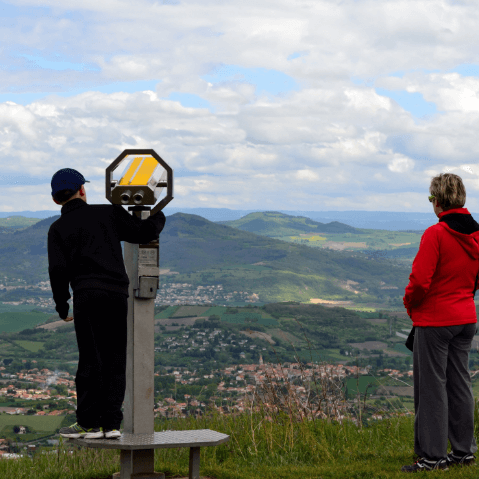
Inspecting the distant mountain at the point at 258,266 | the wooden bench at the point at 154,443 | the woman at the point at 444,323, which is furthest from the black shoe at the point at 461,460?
the distant mountain at the point at 258,266

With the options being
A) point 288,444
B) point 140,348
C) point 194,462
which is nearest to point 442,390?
point 288,444

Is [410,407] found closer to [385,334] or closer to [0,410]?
[0,410]

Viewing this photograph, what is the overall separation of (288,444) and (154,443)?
2.08m

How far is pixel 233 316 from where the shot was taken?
2623 inches

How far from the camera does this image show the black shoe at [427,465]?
4.73m

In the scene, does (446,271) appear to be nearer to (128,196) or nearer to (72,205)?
(128,196)

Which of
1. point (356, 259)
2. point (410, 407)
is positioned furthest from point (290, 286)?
point (410, 407)

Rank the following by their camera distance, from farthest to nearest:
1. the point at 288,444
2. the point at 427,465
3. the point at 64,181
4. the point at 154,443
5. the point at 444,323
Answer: the point at 288,444, the point at 427,465, the point at 444,323, the point at 64,181, the point at 154,443

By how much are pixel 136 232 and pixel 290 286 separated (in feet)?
434

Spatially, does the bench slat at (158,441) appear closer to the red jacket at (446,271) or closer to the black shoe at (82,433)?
the black shoe at (82,433)

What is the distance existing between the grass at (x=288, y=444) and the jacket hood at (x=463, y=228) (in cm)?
169

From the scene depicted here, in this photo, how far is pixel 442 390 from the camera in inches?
187

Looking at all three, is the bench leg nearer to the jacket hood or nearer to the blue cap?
the blue cap

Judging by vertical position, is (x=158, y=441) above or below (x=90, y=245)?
below
